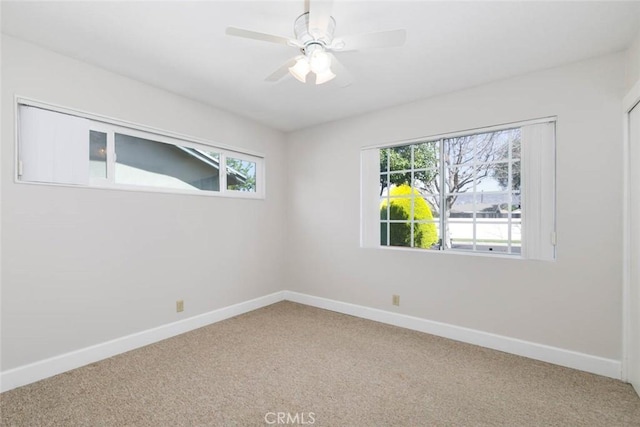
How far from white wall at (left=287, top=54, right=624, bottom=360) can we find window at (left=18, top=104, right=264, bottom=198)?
1.40 metres

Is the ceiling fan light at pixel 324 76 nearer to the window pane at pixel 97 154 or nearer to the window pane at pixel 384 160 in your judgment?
the window pane at pixel 384 160

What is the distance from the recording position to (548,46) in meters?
2.16

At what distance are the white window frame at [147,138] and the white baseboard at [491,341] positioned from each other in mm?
1873

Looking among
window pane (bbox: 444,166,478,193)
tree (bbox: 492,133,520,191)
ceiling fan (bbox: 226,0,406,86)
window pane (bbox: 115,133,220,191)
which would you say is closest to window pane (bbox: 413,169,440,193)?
window pane (bbox: 444,166,478,193)

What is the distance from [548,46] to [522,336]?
7.65 feet

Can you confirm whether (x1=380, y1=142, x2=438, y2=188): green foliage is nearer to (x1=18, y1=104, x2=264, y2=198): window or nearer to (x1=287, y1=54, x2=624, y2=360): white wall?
(x1=287, y1=54, x2=624, y2=360): white wall

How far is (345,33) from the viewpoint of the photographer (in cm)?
203

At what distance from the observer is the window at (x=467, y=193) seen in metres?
2.52

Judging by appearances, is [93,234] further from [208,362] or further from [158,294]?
[208,362]

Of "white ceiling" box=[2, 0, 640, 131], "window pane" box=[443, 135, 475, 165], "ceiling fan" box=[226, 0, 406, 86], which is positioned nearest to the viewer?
"ceiling fan" box=[226, 0, 406, 86]

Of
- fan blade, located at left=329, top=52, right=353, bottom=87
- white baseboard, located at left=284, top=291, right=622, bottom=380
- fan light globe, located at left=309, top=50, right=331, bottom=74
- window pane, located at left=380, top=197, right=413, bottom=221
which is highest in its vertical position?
fan blade, located at left=329, top=52, right=353, bottom=87

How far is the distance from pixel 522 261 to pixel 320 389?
2012 millimetres

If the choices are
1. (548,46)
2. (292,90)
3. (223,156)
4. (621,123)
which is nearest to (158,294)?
(223,156)

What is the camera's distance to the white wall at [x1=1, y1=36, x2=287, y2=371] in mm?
2088
